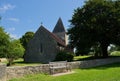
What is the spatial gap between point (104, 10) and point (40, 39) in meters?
17.0

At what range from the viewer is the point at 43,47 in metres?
50.9

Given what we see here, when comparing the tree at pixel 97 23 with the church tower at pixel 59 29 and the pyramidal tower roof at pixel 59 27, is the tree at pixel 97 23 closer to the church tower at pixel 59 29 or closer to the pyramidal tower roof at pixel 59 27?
the church tower at pixel 59 29

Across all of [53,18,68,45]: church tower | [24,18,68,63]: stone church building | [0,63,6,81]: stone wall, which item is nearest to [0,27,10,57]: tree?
[24,18,68,63]: stone church building

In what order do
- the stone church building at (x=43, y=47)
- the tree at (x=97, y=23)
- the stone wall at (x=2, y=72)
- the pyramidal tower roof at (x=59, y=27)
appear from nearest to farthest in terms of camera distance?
the stone wall at (x=2, y=72) < the tree at (x=97, y=23) < the stone church building at (x=43, y=47) < the pyramidal tower roof at (x=59, y=27)

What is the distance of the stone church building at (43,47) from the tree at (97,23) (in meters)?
7.59

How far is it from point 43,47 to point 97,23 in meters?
16.4

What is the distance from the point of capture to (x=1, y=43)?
47.1m

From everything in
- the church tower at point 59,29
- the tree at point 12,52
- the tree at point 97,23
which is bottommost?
the tree at point 12,52

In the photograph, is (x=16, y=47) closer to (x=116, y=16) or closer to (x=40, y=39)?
(x=40, y=39)

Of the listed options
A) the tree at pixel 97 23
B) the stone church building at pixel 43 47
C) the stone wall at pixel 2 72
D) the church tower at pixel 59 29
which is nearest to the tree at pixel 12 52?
the stone church building at pixel 43 47

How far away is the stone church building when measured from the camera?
48.5 meters

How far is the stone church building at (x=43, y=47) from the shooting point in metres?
48.5

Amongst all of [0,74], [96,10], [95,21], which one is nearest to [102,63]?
[95,21]

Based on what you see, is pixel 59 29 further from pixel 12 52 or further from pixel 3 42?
pixel 12 52
